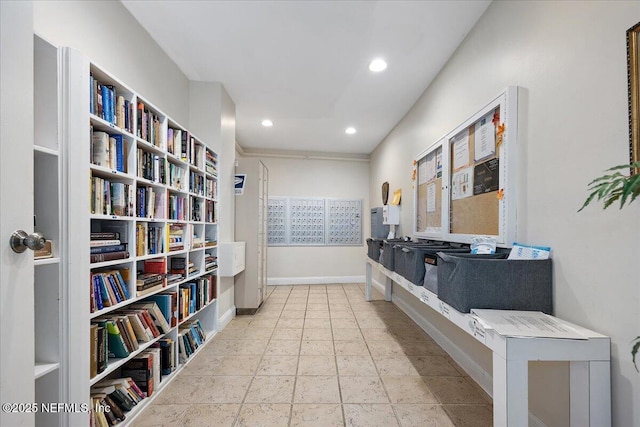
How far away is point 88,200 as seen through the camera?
1.33m

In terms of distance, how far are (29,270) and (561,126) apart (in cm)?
240

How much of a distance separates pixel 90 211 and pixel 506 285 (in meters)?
2.19

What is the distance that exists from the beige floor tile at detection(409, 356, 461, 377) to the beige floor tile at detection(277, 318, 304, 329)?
4.42 feet

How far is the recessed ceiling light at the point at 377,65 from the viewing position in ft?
8.42

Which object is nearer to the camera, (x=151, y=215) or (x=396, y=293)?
(x=151, y=215)

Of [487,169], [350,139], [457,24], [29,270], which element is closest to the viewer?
[29,270]

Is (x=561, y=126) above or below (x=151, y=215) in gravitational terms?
above

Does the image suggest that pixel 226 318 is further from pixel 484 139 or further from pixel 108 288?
pixel 484 139

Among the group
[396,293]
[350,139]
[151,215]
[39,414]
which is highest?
[350,139]

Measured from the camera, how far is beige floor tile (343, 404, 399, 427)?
1.58 meters

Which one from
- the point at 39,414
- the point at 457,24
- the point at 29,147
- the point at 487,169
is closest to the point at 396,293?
the point at 487,169

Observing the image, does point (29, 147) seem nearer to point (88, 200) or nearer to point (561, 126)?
point (88, 200)

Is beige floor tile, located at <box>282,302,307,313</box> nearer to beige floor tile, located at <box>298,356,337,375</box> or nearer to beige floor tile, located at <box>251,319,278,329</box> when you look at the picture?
beige floor tile, located at <box>251,319,278,329</box>

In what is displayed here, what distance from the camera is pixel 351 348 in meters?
2.56
